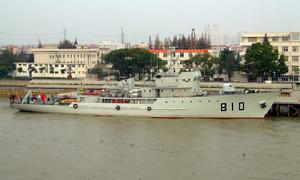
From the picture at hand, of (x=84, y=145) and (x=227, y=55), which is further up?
(x=227, y=55)

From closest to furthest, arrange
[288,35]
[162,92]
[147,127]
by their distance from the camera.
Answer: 1. [147,127]
2. [162,92]
3. [288,35]

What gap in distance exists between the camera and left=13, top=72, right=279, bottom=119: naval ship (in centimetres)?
3131

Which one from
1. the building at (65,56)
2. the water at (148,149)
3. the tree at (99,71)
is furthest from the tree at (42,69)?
the water at (148,149)

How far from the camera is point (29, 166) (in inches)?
768

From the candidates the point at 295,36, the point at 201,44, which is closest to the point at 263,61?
the point at 295,36

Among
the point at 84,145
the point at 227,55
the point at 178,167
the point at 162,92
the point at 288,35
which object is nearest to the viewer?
the point at 178,167

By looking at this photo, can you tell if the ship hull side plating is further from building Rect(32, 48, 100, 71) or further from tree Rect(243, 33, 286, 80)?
building Rect(32, 48, 100, 71)

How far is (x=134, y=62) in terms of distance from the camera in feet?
186

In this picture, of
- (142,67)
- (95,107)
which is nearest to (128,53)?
(142,67)

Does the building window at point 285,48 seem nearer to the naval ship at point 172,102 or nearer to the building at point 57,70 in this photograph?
the naval ship at point 172,102

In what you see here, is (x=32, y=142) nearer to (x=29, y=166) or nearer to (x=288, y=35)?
(x=29, y=166)

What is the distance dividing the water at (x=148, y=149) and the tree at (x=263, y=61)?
16579mm

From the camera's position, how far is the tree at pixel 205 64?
52.9m

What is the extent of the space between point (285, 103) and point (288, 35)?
23.7 metres
